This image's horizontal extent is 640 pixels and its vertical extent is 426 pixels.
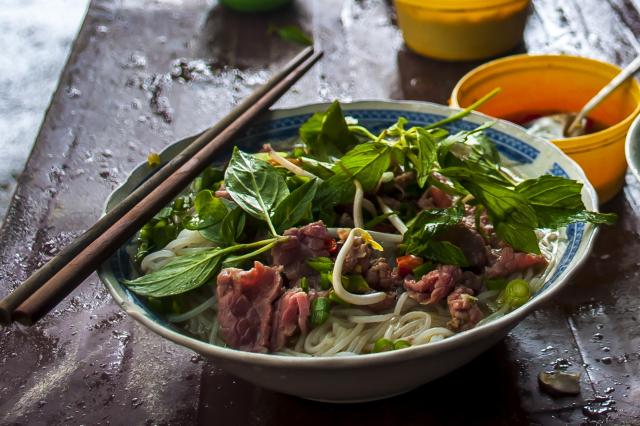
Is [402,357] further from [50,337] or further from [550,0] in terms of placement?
[550,0]

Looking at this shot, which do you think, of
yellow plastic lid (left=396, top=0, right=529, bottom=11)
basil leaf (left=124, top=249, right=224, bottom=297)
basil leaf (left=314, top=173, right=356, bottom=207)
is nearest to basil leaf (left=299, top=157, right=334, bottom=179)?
basil leaf (left=314, top=173, right=356, bottom=207)

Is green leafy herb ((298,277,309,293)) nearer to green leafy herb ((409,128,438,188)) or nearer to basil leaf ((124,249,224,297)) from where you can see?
basil leaf ((124,249,224,297))

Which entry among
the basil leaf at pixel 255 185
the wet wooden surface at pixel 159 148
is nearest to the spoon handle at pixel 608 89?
the wet wooden surface at pixel 159 148

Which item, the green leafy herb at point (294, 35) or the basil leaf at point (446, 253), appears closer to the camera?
the basil leaf at point (446, 253)

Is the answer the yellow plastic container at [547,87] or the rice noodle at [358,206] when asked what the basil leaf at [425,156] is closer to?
the rice noodle at [358,206]

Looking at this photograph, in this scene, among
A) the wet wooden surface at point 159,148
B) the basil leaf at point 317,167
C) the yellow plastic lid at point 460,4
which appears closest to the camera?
the wet wooden surface at point 159,148
